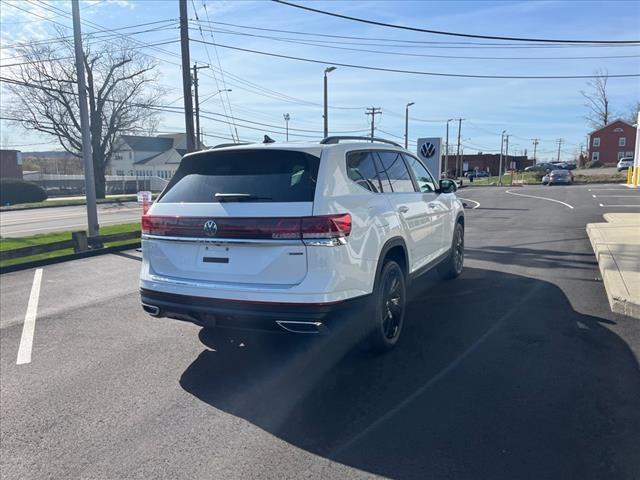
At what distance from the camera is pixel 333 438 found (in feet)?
10.7

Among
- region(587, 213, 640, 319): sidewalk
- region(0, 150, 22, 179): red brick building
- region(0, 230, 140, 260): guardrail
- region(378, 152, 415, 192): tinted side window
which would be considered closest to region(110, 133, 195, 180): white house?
region(0, 150, 22, 179): red brick building

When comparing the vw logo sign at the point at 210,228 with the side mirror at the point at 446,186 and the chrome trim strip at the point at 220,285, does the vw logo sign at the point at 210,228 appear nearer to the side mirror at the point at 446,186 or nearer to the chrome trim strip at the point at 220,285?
the chrome trim strip at the point at 220,285

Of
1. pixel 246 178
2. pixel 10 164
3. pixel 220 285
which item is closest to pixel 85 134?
pixel 246 178

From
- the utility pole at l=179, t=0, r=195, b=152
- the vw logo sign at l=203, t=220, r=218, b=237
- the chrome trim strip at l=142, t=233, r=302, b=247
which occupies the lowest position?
the chrome trim strip at l=142, t=233, r=302, b=247

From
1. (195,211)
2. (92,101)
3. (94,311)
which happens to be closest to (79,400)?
(195,211)

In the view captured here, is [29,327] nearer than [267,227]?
No

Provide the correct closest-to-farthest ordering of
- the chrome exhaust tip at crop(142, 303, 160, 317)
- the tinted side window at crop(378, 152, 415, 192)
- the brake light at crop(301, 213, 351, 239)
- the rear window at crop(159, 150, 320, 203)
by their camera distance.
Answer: the brake light at crop(301, 213, 351, 239)
the rear window at crop(159, 150, 320, 203)
the chrome exhaust tip at crop(142, 303, 160, 317)
the tinted side window at crop(378, 152, 415, 192)

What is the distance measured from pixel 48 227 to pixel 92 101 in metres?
29.5

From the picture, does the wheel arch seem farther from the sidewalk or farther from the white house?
the white house

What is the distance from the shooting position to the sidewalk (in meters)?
5.64

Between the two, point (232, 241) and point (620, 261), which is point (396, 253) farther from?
point (620, 261)

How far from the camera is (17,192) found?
3919 cm

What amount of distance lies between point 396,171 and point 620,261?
4.58 metres

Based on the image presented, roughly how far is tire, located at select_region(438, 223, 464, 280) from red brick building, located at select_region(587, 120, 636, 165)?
8221 centimetres
